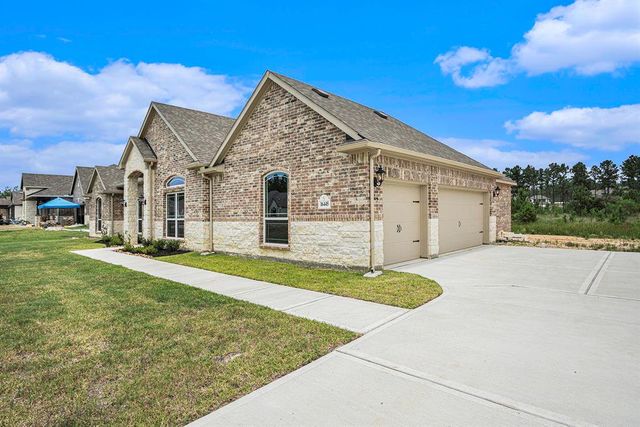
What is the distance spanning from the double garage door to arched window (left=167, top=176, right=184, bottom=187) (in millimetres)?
9944

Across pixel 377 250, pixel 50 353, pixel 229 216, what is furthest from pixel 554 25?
pixel 50 353

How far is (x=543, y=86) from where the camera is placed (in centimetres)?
1636

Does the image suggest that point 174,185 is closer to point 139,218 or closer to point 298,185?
point 139,218

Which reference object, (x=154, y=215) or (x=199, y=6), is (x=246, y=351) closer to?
(x=199, y=6)

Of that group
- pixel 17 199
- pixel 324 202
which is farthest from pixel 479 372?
pixel 17 199

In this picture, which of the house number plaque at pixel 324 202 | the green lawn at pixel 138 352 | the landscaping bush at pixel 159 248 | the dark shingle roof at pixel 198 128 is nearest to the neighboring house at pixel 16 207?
the dark shingle roof at pixel 198 128

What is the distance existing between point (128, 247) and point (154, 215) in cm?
228

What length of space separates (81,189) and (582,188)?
53.9 meters

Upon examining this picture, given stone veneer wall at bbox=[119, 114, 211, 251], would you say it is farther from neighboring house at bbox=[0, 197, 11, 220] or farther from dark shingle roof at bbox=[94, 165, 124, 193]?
neighboring house at bbox=[0, 197, 11, 220]

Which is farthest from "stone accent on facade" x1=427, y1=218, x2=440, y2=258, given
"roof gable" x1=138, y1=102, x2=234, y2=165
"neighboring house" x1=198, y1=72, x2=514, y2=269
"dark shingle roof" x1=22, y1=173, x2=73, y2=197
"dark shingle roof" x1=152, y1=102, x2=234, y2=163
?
"dark shingle roof" x1=22, y1=173, x2=73, y2=197

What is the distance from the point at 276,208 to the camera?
11.7m

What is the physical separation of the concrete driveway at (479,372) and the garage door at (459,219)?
260 inches

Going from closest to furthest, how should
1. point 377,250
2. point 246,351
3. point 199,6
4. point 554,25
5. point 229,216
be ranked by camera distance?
point 246,351 < point 377,250 < point 554,25 < point 199,6 < point 229,216

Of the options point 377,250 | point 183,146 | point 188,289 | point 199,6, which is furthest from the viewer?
point 183,146
